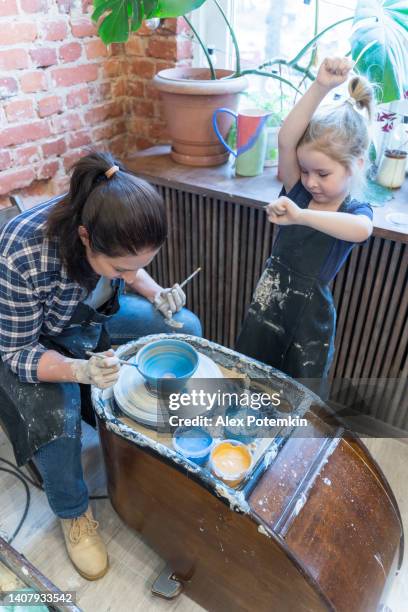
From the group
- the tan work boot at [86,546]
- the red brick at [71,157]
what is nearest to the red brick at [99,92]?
the red brick at [71,157]

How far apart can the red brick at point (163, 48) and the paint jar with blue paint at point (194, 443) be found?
1505 mm

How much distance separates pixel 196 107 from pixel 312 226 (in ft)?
2.57

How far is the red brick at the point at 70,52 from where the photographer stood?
1.72 meters

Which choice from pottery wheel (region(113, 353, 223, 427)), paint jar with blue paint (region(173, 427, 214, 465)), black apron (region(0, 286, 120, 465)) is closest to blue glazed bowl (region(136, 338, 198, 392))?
pottery wheel (region(113, 353, 223, 427))

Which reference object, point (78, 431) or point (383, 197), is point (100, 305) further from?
point (383, 197)

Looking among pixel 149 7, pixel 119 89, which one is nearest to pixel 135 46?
pixel 119 89

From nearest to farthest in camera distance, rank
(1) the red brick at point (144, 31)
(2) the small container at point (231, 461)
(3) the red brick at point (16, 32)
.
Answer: (2) the small container at point (231, 461) < (3) the red brick at point (16, 32) < (1) the red brick at point (144, 31)

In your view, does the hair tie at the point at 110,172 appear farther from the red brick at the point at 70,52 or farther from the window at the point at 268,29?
the window at the point at 268,29

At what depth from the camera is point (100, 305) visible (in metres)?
1.49

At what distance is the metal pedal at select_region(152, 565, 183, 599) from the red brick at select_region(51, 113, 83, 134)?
156 cm

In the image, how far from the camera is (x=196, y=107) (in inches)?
67.1

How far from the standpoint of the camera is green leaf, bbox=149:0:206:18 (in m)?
1.56

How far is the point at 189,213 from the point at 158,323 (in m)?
0.47

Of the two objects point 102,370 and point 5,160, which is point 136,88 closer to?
point 5,160
